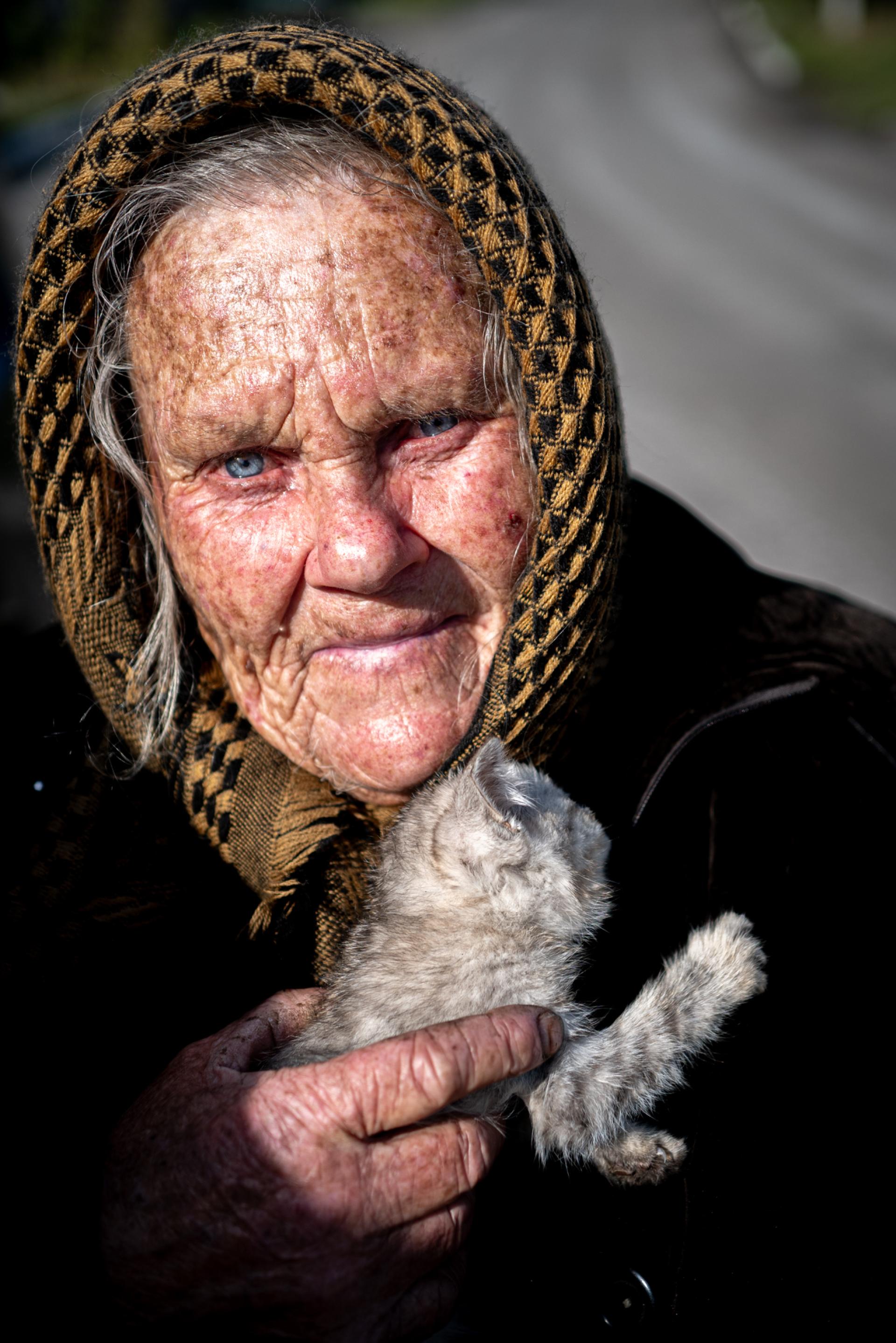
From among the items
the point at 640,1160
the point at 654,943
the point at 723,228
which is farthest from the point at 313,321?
the point at 723,228

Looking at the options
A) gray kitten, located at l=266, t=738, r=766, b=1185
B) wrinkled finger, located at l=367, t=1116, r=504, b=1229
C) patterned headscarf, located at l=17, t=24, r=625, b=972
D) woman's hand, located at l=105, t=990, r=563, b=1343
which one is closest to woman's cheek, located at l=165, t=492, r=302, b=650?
patterned headscarf, located at l=17, t=24, r=625, b=972

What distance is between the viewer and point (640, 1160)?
Answer: 1685 mm

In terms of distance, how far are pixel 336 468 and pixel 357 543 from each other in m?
0.14

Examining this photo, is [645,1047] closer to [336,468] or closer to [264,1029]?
[264,1029]

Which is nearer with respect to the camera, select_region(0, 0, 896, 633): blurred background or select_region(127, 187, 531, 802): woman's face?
select_region(127, 187, 531, 802): woman's face

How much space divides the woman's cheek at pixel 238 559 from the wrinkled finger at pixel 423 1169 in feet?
3.05

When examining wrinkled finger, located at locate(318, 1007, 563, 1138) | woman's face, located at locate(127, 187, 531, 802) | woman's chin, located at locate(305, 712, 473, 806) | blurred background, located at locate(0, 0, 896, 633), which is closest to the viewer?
wrinkled finger, located at locate(318, 1007, 563, 1138)

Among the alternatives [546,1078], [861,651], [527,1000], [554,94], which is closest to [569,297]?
[861,651]

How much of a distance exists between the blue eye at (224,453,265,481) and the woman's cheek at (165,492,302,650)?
0.05 metres

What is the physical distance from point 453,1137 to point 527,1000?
0.82ft

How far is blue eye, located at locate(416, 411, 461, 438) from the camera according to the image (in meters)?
1.84

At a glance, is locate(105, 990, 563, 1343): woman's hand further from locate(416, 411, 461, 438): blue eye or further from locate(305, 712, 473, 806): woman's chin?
locate(416, 411, 461, 438): blue eye

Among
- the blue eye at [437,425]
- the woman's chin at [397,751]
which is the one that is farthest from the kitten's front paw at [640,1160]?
the blue eye at [437,425]

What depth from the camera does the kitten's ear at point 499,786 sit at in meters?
1.70
